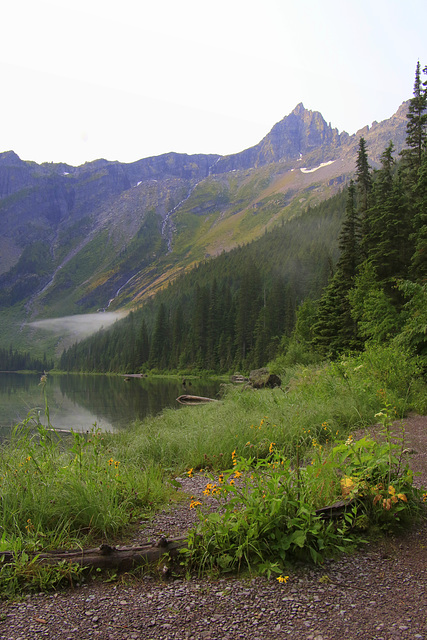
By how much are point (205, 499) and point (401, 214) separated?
986 inches

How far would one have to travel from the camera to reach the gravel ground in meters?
2.99

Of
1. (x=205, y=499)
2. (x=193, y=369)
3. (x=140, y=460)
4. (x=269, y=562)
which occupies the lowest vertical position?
(x=193, y=369)

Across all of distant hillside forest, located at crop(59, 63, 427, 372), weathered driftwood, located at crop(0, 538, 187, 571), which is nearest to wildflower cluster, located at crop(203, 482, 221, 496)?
weathered driftwood, located at crop(0, 538, 187, 571)

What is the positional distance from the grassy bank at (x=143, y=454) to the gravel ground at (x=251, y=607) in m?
0.63

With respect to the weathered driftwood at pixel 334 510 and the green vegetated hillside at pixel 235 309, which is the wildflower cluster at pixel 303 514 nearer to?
the weathered driftwood at pixel 334 510

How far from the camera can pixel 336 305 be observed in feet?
107

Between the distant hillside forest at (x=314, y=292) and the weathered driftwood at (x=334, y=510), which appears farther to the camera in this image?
the distant hillside forest at (x=314, y=292)

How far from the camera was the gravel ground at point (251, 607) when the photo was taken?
118 inches

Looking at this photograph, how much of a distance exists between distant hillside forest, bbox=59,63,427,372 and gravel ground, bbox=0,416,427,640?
39.1 ft

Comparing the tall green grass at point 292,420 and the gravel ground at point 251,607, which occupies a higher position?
the gravel ground at point 251,607

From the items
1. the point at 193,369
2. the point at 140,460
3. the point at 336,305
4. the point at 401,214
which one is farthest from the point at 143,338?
the point at 140,460

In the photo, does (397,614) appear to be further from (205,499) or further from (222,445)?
(222,445)

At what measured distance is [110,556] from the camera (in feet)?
12.9

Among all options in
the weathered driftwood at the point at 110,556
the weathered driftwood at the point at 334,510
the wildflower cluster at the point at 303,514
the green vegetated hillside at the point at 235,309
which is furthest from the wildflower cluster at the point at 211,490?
the green vegetated hillside at the point at 235,309
